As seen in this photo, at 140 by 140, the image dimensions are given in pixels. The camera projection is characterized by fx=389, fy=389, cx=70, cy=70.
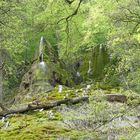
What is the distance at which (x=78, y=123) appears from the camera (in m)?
9.73

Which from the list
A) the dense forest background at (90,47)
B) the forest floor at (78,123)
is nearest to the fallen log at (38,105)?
the forest floor at (78,123)

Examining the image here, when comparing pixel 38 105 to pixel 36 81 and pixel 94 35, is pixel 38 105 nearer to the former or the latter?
pixel 36 81

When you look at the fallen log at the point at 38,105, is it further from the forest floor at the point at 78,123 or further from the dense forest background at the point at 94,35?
the dense forest background at the point at 94,35

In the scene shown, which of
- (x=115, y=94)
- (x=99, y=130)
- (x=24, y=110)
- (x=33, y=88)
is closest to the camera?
(x=99, y=130)

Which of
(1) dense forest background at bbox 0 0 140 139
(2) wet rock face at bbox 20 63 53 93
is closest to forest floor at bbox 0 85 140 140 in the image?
(1) dense forest background at bbox 0 0 140 139

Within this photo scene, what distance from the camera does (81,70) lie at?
25.4 metres

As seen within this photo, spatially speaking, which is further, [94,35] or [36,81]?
[94,35]

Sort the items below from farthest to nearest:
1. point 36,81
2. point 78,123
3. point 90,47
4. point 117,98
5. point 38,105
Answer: point 90,47 < point 36,81 < point 117,98 < point 38,105 < point 78,123

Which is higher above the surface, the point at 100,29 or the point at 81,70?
the point at 100,29

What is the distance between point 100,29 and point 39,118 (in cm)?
1591

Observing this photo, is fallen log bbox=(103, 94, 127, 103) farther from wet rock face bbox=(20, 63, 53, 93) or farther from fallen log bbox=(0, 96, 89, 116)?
wet rock face bbox=(20, 63, 53, 93)

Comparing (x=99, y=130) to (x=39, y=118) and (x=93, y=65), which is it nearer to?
(x=39, y=118)

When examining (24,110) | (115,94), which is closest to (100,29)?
A: (115,94)

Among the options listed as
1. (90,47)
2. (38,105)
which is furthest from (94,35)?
(38,105)
